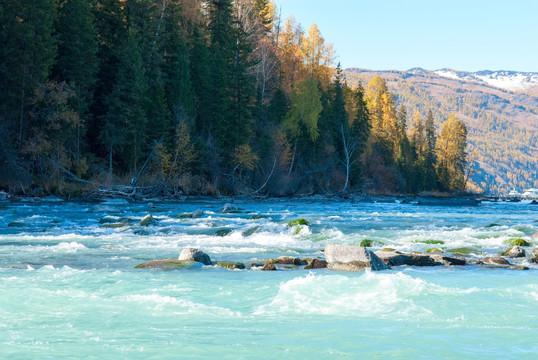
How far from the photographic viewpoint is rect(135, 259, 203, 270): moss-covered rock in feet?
39.9

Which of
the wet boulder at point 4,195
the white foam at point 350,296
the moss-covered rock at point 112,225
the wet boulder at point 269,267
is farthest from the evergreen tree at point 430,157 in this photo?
the white foam at point 350,296

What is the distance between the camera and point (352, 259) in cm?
1252

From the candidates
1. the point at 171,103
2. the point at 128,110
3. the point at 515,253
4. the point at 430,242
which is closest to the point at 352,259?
the point at 515,253

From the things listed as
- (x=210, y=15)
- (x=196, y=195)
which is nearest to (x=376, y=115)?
(x=210, y=15)

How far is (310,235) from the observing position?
19734 mm

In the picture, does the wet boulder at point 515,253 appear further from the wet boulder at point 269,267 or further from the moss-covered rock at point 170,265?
the moss-covered rock at point 170,265

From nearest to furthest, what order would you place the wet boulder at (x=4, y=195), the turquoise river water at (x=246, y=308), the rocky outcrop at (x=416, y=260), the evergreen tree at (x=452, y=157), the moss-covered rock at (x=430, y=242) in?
1. the turquoise river water at (x=246, y=308)
2. the rocky outcrop at (x=416, y=260)
3. the moss-covered rock at (x=430, y=242)
4. the wet boulder at (x=4, y=195)
5. the evergreen tree at (x=452, y=157)

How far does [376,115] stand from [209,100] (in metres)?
42.9

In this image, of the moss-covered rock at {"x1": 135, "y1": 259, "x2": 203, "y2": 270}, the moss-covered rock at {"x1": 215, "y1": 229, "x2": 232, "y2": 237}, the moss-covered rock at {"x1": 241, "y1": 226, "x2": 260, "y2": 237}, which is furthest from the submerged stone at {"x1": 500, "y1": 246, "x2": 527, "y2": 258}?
the moss-covered rock at {"x1": 215, "y1": 229, "x2": 232, "y2": 237}

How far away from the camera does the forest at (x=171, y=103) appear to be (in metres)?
32.6

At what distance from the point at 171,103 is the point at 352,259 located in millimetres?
33765

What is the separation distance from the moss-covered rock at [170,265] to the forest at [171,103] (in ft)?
72.2

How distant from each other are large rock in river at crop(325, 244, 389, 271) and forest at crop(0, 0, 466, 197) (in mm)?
24159

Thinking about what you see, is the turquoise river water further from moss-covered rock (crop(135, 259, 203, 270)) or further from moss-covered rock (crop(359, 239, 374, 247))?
moss-covered rock (crop(359, 239, 374, 247))
